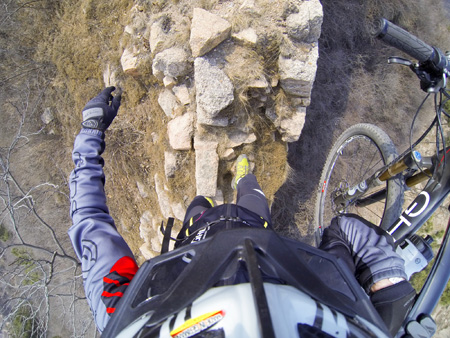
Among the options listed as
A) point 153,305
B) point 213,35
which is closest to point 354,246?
point 153,305

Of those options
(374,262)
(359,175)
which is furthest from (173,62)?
(359,175)

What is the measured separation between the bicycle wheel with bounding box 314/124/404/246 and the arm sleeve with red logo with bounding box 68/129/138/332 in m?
2.14

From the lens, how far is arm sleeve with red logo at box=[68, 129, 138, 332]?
1.36 meters

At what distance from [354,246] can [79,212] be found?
1.69 m

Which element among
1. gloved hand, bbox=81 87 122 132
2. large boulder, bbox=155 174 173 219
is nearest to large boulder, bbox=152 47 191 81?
gloved hand, bbox=81 87 122 132

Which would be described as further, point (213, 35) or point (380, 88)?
point (380, 88)

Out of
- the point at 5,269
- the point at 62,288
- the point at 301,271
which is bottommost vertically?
the point at 62,288

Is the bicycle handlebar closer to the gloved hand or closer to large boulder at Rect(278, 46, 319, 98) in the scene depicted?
large boulder at Rect(278, 46, 319, 98)

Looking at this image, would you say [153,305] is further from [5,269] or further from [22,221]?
[5,269]

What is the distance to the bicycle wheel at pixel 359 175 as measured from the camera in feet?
7.66

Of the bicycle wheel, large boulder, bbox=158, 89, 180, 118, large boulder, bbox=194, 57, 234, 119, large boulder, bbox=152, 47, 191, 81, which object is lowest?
the bicycle wheel

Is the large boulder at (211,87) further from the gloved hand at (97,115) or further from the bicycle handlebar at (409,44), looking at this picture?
the bicycle handlebar at (409,44)

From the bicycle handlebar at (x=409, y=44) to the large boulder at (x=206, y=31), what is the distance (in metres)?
1.39

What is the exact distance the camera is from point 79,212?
1574 mm
